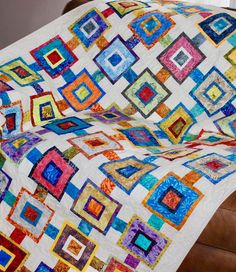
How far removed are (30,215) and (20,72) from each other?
2.26ft

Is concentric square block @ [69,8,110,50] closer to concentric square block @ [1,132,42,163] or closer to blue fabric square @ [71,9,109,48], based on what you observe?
blue fabric square @ [71,9,109,48]

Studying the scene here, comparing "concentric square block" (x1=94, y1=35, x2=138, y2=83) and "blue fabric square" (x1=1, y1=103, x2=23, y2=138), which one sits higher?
"concentric square block" (x1=94, y1=35, x2=138, y2=83)

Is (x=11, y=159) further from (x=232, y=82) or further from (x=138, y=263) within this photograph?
(x=232, y=82)

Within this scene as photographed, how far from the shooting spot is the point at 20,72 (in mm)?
2650

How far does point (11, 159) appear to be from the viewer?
2.28m

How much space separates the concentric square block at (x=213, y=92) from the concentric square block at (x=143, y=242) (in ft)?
2.42

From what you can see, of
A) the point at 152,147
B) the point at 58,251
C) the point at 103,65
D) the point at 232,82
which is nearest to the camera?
the point at 58,251

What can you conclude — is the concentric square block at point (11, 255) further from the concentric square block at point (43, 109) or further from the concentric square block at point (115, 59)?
the concentric square block at point (115, 59)

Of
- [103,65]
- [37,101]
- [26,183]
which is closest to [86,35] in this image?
[103,65]

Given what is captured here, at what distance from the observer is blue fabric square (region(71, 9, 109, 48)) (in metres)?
2.77

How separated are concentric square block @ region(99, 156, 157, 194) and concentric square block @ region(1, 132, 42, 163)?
32cm

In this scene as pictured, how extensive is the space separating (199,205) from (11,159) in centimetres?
73

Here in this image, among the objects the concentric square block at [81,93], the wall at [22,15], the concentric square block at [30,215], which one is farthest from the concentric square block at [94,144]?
the wall at [22,15]

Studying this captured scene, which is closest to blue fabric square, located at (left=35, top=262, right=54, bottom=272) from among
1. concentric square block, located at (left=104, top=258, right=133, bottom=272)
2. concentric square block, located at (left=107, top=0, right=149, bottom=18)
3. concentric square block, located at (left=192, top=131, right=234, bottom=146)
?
concentric square block, located at (left=104, top=258, right=133, bottom=272)
